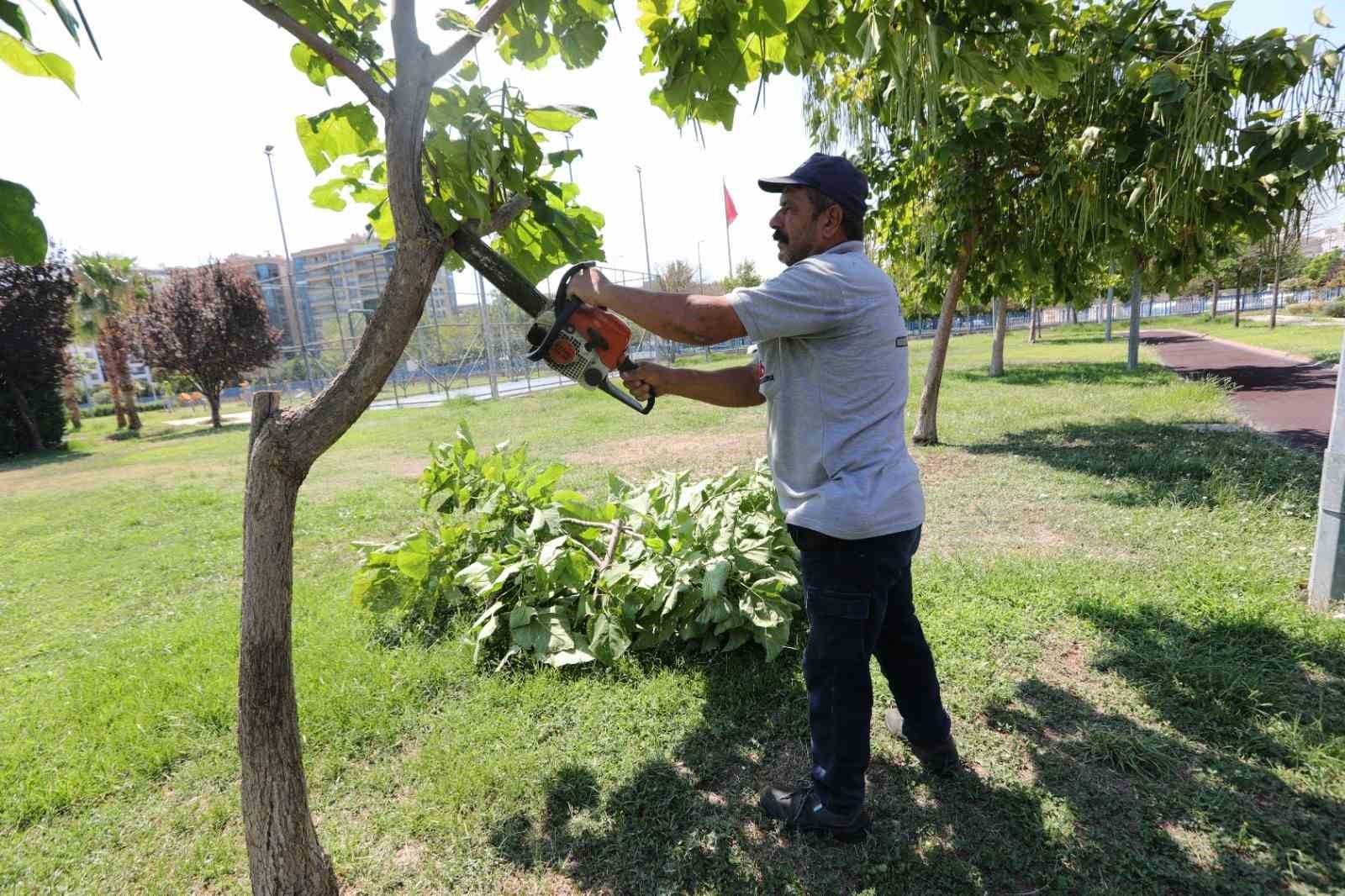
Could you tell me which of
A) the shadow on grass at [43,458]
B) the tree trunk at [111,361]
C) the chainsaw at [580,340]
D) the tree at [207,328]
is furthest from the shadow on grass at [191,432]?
the chainsaw at [580,340]

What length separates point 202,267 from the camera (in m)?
27.7

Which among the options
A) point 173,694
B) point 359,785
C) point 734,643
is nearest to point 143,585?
point 173,694

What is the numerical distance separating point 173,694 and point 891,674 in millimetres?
3822

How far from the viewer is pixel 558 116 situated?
2482 mm

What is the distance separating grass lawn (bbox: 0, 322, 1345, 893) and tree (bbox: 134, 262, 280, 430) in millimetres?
24952

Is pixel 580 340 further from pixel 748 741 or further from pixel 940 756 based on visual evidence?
pixel 940 756

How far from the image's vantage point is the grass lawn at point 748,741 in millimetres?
2289

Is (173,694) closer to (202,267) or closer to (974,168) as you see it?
(974,168)

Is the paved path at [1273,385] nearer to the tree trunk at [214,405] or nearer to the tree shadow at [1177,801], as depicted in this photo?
the tree shadow at [1177,801]

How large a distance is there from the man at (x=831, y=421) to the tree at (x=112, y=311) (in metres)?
32.5

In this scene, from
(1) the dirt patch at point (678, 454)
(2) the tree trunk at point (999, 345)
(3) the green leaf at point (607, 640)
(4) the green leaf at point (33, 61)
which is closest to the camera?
(4) the green leaf at point (33, 61)

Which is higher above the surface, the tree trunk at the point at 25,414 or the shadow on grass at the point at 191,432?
the tree trunk at the point at 25,414

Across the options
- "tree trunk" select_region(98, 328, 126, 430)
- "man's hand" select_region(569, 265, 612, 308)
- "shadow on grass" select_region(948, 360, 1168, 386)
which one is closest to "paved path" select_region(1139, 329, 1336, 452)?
"shadow on grass" select_region(948, 360, 1168, 386)

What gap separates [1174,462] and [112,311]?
115 feet
